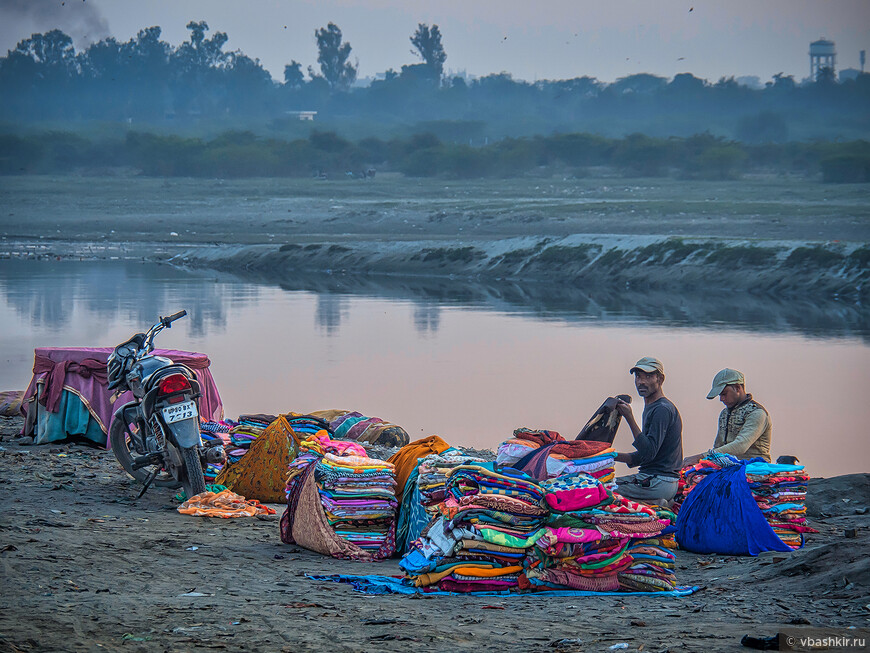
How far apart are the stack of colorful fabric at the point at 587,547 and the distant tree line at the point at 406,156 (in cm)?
6346

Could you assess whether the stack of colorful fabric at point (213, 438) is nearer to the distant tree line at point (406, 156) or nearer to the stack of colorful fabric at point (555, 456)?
the stack of colorful fabric at point (555, 456)

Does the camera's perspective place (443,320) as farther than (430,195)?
No

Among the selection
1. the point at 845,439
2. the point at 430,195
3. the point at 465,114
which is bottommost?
the point at 845,439

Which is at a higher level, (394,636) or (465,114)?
(465,114)

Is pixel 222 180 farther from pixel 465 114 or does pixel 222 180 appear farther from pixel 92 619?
pixel 92 619

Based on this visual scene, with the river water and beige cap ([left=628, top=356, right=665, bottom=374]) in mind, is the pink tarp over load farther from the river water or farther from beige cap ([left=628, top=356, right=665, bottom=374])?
beige cap ([left=628, top=356, right=665, bottom=374])

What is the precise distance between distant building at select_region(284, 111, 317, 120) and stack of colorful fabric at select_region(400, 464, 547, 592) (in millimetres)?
109667

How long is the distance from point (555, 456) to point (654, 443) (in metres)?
0.74

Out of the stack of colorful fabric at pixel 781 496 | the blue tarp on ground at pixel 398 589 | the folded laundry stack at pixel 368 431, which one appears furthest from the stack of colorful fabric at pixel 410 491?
the folded laundry stack at pixel 368 431

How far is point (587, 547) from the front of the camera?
5.83 meters

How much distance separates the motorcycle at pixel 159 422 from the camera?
750cm

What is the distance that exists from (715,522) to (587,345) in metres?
10.5

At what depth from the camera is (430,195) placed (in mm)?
56438

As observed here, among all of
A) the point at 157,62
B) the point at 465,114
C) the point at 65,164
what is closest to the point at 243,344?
the point at 65,164
